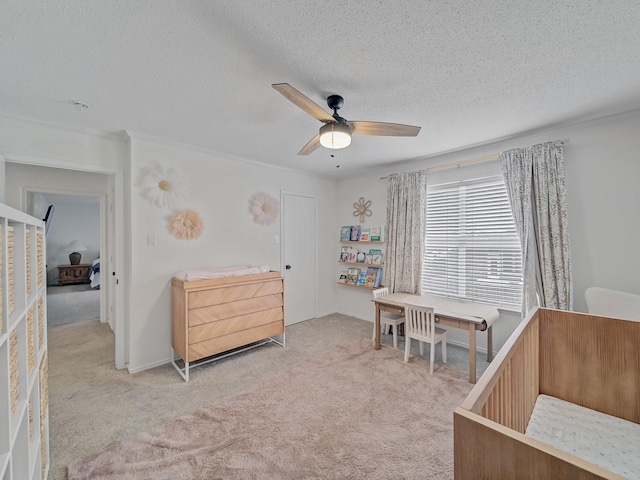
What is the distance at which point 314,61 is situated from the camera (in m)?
1.60

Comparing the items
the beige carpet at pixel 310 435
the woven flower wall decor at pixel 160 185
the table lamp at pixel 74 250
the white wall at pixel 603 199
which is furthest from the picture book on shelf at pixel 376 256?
the table lamp at pixel 74 250

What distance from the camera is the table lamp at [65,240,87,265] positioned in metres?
7.43

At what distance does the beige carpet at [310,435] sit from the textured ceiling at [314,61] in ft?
7.94

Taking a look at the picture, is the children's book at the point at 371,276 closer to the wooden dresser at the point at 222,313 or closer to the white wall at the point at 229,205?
the white wall at the point at 229,205

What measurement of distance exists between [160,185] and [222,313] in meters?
1.52

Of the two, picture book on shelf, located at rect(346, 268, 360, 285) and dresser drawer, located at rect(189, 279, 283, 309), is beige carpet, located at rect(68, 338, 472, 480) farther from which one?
picture book on shelf, located at rect(346, 268, 360, 285)

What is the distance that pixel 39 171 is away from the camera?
3.39 meters

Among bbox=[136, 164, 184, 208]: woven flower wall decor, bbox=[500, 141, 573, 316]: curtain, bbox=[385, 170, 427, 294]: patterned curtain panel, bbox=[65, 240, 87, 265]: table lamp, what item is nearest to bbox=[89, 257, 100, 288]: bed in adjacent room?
bbox=[65, 240, 87, 265]: table lamp

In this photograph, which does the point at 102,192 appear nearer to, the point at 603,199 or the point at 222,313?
the point at 222,313

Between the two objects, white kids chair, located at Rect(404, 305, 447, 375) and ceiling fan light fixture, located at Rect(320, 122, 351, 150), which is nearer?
ceiling fan light fixture, located at Rect(320, 122, 351, 150)

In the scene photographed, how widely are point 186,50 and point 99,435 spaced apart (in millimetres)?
2579

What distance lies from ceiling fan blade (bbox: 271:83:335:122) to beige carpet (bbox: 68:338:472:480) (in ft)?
7.22

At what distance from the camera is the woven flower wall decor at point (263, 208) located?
3641 millimetres

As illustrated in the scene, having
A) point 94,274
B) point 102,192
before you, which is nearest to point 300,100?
point 102,192
